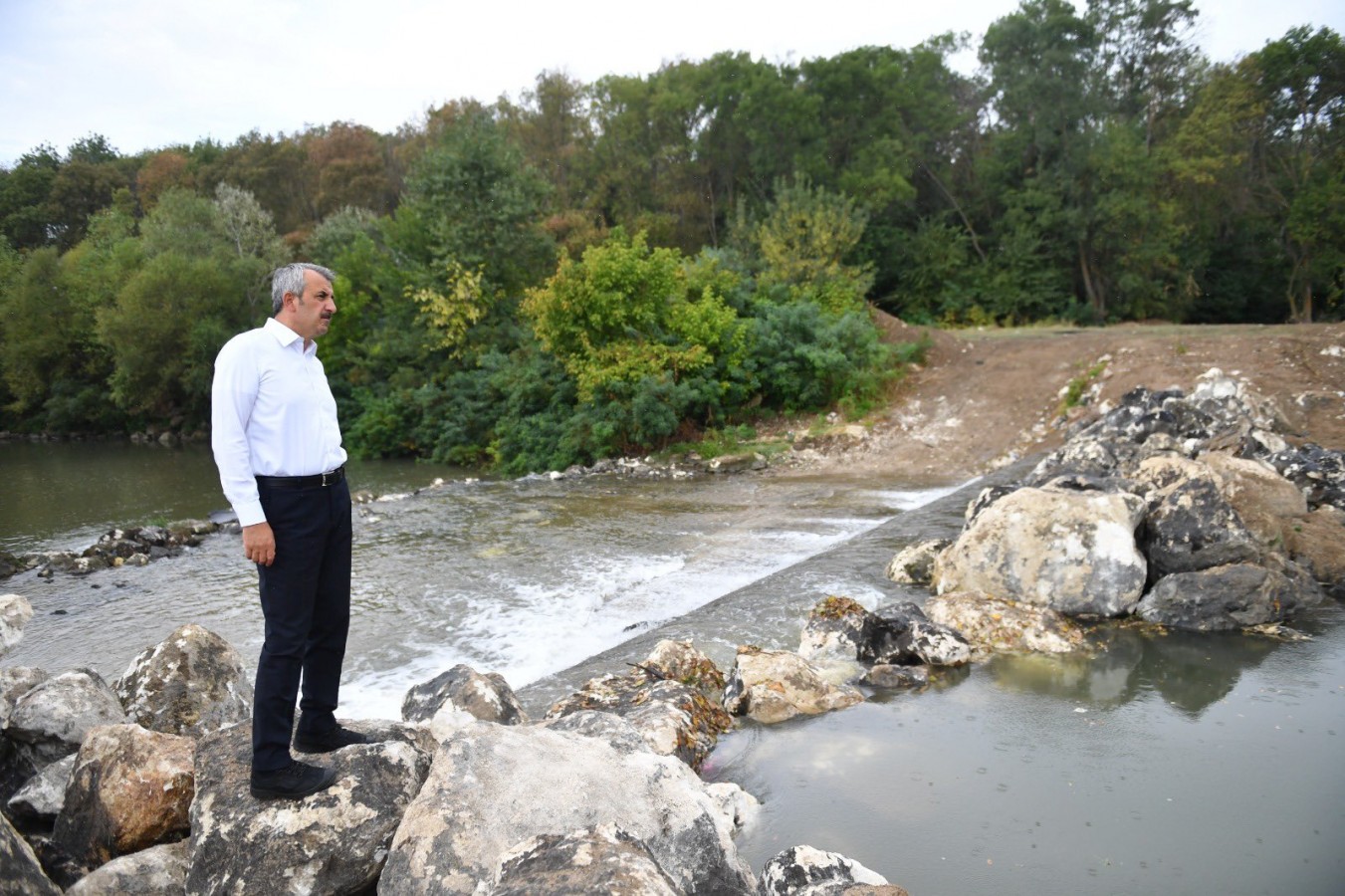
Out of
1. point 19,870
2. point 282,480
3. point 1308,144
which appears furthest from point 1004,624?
point 1308,144

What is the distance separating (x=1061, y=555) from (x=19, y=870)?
20.4 ft

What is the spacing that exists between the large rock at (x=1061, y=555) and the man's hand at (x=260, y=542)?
5.28 m

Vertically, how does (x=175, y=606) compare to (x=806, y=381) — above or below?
below

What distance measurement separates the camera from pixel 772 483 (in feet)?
45.3

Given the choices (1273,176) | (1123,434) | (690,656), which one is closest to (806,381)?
(1123,434)

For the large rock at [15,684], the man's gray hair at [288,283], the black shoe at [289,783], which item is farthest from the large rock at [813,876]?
the large rock at [15,684]

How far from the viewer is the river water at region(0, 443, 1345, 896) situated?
144 inches

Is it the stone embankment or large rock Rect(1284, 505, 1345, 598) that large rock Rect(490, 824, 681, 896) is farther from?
large rock Rect(1284, 505, 1345, 598)

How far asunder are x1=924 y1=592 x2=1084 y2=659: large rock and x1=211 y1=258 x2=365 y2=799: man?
14.1 ft

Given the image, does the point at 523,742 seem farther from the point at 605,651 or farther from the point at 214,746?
the point at 605,651

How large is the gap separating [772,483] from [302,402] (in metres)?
11.1

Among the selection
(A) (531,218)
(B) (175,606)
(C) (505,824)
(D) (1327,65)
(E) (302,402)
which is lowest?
(B) (175,606)

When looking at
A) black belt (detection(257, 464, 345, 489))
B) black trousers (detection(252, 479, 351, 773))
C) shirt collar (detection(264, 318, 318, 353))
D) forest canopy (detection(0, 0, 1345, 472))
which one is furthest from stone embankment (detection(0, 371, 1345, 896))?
forest canopy (detection(0, 0, 1345, 472))

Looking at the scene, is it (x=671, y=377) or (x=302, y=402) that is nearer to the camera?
(x=302, y=402)
